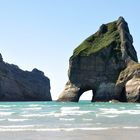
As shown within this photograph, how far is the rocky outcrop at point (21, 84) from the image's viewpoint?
158m

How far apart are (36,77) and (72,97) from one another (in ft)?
240

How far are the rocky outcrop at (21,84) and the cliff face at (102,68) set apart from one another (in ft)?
139

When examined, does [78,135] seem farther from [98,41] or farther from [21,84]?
[21,84]

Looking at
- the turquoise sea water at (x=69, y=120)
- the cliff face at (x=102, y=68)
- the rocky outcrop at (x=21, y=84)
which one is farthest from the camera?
the rocky outcrop at (x=21, y=84)

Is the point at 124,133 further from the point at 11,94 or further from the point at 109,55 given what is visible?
A: the point at 11,94

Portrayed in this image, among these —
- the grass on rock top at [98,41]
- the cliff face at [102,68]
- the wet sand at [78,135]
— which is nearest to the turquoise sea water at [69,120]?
the wet sand at [78,135]

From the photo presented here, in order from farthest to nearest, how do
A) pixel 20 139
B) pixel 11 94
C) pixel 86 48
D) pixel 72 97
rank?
pixel 11 94
pixel 86 48
pixel 72 97
pixel 20 139

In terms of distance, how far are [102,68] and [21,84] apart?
60636 mm

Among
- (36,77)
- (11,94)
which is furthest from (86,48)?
(36,77)

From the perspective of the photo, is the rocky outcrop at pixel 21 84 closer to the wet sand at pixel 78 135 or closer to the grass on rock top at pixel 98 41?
the grass on rock top at pixel 98 41

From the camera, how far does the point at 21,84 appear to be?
17000 centimetres

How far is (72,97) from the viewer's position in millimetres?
113562

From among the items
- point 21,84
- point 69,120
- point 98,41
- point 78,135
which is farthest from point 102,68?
point 78,135

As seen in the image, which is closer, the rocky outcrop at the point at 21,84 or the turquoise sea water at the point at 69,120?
the turquoise sea water at the point at 69,120
